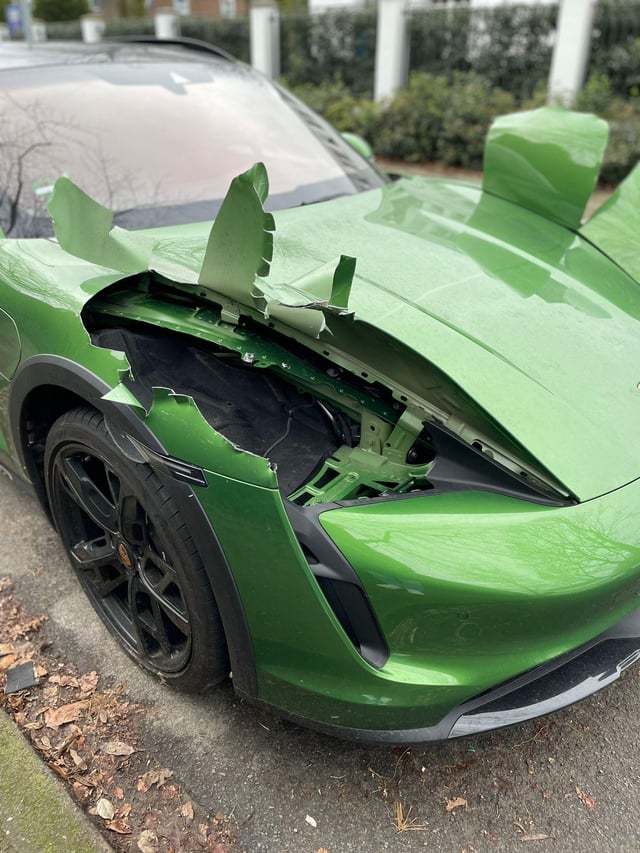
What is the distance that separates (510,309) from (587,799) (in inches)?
51.9

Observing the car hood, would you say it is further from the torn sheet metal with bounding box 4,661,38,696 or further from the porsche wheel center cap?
the torn sheet metal with bounding box 4,661,38,696

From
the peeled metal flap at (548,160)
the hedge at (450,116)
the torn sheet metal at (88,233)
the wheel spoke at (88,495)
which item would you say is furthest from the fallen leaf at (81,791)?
the hedge at (450,116)

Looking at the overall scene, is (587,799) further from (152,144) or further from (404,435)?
(152,144)

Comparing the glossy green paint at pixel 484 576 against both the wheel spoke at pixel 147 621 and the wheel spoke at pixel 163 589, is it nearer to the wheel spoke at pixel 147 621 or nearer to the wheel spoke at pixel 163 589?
the wheel spoke at pixel 163 589

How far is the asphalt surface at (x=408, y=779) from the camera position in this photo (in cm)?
160

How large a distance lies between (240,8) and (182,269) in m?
38.5

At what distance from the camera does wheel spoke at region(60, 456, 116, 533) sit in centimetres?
190

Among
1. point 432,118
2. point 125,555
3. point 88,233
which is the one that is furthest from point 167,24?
point 125,555

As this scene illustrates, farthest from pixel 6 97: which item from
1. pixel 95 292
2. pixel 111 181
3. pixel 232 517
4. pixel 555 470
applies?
pixel 555 470

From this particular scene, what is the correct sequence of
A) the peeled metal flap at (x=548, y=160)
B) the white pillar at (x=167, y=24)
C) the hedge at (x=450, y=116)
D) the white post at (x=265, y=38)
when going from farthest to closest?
1. the white pillar at (x=167, y=24)
2. the white post at (x=265, y=38)
3. the hedge at (x=450, y=116)
4. the peeled metal flap at (x=548, y=160)

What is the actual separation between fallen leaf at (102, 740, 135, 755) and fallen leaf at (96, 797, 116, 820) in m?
0.13

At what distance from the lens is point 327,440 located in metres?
1.82

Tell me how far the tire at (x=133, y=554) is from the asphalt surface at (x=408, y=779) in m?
0.16

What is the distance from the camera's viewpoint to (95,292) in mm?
1764
